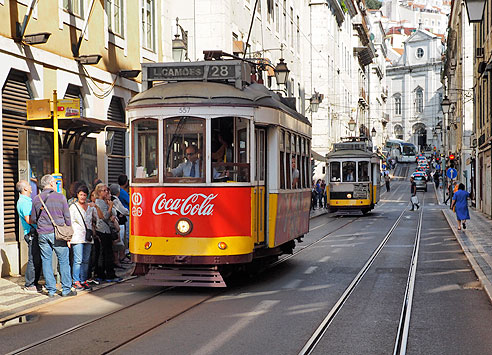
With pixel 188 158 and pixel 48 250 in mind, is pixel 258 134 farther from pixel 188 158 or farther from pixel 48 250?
pixel 48 250

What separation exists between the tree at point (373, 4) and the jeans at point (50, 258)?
476 feet

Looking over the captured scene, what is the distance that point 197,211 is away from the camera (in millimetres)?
11125

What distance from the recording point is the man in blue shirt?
11.9 metres

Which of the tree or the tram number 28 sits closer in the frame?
the tram number 28

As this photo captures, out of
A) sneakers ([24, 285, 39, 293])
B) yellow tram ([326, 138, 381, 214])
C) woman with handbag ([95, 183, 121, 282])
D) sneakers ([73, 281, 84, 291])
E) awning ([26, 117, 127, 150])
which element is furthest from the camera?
yellow tram ([326, 138, 381, 214])

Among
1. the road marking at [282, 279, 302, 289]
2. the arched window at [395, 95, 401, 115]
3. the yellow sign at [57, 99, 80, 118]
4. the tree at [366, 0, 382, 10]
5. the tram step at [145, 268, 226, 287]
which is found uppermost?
the tree at [366, 0, 382, 10]

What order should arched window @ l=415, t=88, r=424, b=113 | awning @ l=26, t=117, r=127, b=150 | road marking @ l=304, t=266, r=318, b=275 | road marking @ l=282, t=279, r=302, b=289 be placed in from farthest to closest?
1. arched window @ l=415, t=88, r=424, b=113
2. awning @ l=26, t=117, r=127, b=150
3. road marking @ l=304, t=266, r=318, b=275
4. road marking @ l=282, t=279, r=302, b=289


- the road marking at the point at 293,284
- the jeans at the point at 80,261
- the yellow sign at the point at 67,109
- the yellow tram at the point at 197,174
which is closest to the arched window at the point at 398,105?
the road marking at the point at 293,284

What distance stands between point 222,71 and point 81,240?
11.4 feet

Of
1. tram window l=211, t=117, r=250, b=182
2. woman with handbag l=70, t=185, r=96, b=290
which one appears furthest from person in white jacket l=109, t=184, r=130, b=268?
tram window l=211, t=117, r=250, b=182

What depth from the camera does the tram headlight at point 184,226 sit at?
436 inches

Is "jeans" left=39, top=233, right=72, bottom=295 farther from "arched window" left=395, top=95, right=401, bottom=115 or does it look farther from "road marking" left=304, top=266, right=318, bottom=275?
"arched window" left=395, top=95, right=401, bottom=115

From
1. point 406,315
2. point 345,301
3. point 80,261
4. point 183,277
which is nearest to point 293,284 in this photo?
point 345,301

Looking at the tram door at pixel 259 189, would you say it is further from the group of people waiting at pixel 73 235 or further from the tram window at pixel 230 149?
the group of people waiting at pixel 73 235
